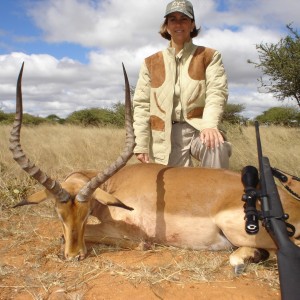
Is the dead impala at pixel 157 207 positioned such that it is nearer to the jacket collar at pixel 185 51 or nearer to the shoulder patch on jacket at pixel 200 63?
the shoulder patch on jacket at pixel 200 63

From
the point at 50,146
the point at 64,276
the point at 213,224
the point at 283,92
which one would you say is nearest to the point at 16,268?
the point at 64,276

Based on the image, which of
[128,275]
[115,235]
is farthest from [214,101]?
[128,275]

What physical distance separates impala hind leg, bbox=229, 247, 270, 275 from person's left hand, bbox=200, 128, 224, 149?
1.50 metres

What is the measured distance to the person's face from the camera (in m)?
5.15

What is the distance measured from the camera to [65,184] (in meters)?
4.22

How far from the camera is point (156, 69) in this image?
534 cm

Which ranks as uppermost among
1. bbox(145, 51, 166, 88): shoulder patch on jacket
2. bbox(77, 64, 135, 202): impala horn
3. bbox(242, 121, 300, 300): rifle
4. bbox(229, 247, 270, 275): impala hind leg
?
bbox(145, 51, 166, 88): shoulder patch on jacket

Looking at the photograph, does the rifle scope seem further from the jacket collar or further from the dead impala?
the jacket collar

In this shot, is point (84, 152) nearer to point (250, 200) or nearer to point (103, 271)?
point (103, 271)

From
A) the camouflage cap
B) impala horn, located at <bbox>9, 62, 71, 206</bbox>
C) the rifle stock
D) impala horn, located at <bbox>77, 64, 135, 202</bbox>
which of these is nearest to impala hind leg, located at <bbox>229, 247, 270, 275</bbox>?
the rifle stock

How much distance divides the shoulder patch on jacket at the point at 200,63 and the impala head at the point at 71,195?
1592 mm

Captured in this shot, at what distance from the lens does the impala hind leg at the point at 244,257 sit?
3381 millimetres

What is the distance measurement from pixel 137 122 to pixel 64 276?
8.64 feet

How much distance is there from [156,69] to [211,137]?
4.07 ft
